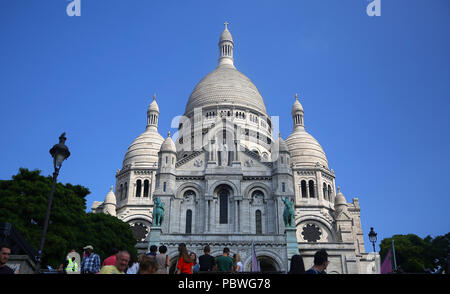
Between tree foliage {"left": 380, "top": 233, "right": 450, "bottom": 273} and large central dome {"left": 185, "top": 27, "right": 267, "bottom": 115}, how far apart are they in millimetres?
25238

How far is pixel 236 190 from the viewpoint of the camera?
4372 centimetres

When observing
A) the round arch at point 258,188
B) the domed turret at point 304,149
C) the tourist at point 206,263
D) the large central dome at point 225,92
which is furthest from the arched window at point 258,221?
the tourist at point 206,263

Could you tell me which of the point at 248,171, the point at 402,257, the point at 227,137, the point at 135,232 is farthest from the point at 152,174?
the point at 402,257

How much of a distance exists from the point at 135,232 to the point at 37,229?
23231mm

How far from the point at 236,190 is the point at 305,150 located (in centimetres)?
1738

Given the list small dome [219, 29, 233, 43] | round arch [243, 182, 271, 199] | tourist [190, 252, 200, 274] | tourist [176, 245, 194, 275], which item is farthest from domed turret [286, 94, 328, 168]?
tourist [176, 245, 194, 275]

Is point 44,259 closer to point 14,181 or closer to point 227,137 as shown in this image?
point 14,181

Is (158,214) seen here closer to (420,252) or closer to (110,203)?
(110,203)

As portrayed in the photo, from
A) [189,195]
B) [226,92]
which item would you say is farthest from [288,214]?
[226,92]

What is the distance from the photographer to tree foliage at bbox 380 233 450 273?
57.2 metres

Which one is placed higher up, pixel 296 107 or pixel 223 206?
pixel 296 107

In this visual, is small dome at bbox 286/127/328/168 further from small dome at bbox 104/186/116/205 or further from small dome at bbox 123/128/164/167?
small dome at bbox 104/186/116/205

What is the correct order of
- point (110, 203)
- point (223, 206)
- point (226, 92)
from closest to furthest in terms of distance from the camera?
point (223, 206) → point (110, 203) → point (226, 92)

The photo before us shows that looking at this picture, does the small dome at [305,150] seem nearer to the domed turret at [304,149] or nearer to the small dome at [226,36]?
the domed turret at [304,149]
